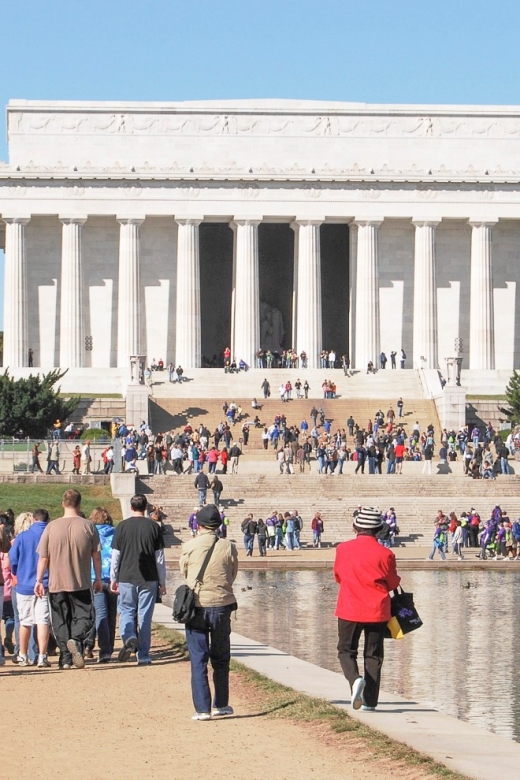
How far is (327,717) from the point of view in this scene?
15.8 metres

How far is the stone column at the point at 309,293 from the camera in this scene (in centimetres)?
9000

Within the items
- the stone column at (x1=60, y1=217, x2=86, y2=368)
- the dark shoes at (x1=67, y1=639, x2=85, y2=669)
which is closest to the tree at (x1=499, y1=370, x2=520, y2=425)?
the stone column at (x1=60, y1=217, x2=86, y2=368)

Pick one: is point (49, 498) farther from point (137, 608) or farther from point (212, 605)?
point (212, 605)

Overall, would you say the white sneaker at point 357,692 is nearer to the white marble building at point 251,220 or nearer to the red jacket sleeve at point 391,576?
the red jacket sleeve at point 391,576

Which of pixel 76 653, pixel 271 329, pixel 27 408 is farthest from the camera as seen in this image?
pixel 271 329

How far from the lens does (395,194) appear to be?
9075cm

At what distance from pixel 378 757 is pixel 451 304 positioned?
3248 inches

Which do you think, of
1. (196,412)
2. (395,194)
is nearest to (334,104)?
(395,194)

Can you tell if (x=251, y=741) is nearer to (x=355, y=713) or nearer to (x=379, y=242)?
(x=355, y=713)

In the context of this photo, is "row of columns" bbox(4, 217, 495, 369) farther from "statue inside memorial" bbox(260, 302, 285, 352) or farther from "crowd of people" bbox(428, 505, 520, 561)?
"crowd of people" bbox(428, 505, 520, 561)

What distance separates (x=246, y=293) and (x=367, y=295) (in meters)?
7.03

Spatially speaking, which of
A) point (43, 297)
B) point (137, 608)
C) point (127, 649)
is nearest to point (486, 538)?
point (127, 649)

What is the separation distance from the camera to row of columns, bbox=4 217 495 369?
89.8 m

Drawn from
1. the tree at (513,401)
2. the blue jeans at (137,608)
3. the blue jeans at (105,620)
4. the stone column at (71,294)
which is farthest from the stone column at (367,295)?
the blue jeans at (137,608)
